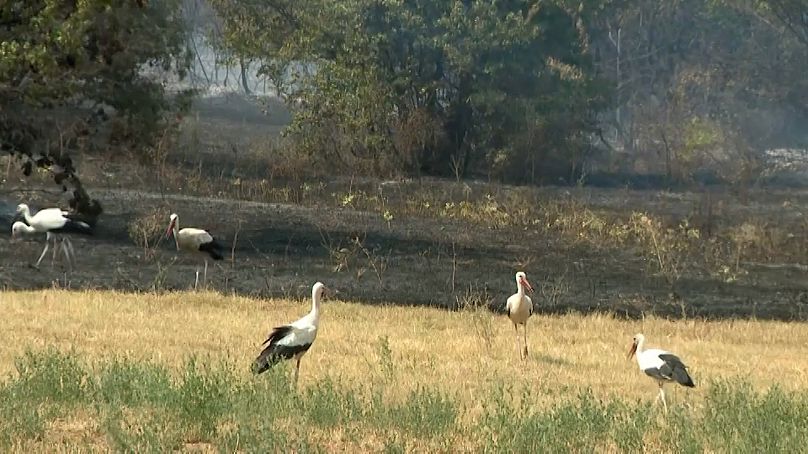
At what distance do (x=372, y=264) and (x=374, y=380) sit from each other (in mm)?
11229

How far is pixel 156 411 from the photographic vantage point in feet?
31.8

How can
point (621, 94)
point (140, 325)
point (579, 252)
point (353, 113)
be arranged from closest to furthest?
point (140, 325) → point (579, 252) → point (353, 113) → point (621, 94)

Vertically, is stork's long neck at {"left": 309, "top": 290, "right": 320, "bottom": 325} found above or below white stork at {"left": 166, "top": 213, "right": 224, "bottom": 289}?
above

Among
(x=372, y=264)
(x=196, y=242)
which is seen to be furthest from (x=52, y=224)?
(x=372, y=264)

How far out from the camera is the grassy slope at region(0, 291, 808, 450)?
936 centimetres

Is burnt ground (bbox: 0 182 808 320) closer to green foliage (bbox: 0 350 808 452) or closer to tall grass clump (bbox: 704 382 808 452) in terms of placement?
tall grass clump (bbox: 704 382 808 452)

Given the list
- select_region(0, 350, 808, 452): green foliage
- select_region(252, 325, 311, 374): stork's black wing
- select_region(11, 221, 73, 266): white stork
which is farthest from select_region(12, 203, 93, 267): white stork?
select_region(0, 350, 808, 452): green foliage

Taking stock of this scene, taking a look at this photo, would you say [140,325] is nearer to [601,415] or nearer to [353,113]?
[601,415]

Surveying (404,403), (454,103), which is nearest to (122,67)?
(404,403)

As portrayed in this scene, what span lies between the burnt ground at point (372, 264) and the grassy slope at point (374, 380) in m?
2.28

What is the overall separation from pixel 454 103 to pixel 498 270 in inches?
817

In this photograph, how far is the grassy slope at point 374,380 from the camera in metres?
9.36

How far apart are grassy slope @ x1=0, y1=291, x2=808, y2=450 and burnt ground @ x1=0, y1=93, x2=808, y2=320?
2282mm

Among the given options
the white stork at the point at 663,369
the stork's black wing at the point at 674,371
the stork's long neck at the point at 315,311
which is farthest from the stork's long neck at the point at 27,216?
the stork's black wing at the point at 674,371
